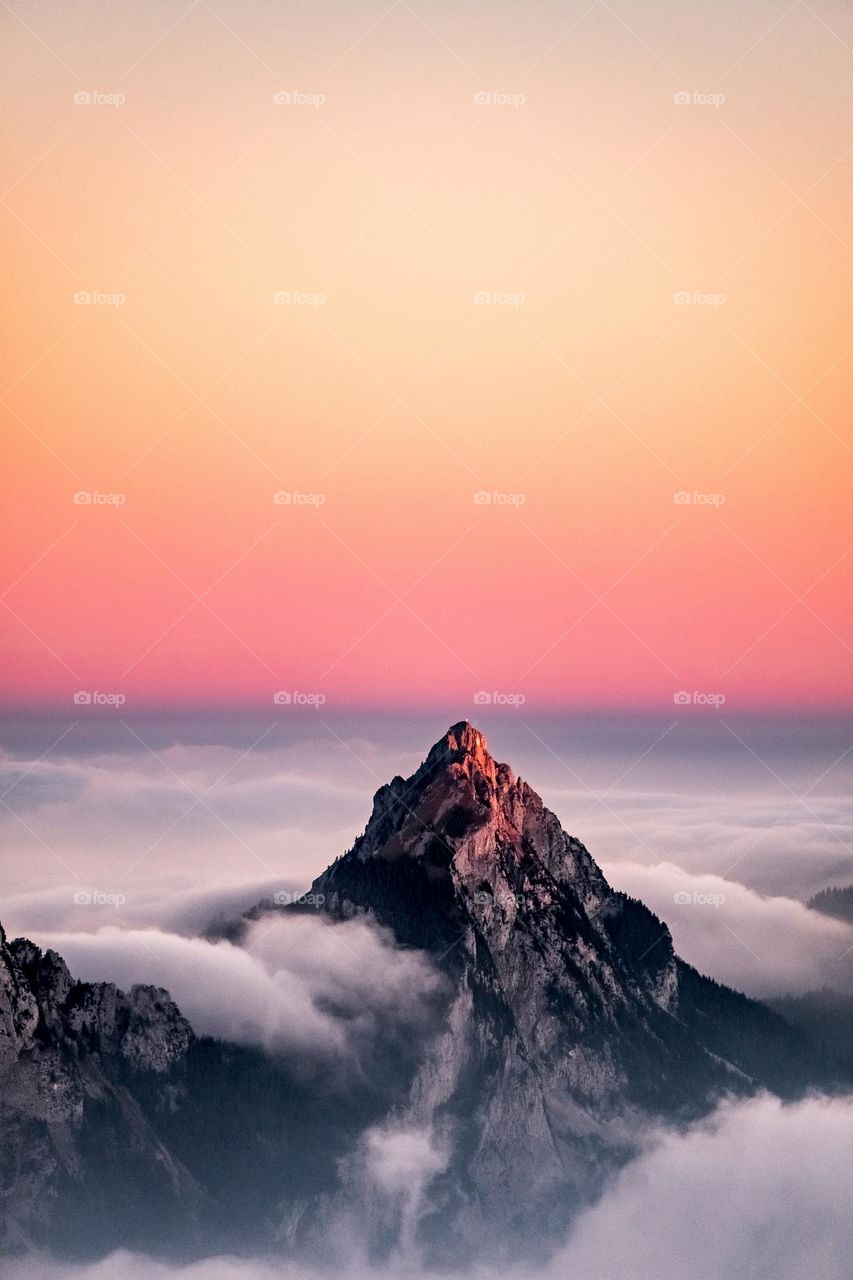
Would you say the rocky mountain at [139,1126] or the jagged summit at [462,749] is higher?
the jagged summit at [462,749]

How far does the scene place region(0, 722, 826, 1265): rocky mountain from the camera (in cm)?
3756

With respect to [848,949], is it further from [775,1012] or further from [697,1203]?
[697,1203]

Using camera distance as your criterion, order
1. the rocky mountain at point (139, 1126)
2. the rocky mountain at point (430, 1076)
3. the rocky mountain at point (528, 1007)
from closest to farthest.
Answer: the rocky mountain at point (139, 1126)
the rocky mountain at point (430, 1076)
the rocky mountain at point (528, 1007)

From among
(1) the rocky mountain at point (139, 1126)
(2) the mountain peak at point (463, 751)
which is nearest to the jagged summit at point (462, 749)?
(2) the mountain peak at point (463, 751)

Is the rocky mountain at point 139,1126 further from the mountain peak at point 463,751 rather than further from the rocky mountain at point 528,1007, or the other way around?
the mountain peak at point 463,751

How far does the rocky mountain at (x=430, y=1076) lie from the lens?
37.6 meters

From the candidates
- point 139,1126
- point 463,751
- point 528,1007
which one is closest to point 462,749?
point 463,751

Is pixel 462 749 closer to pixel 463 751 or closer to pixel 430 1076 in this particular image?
pixel 463 751

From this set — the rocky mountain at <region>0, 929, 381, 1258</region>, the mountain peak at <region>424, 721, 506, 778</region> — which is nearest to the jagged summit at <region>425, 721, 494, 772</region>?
the mountain peak at <region>424, 721, 506, 778</region>

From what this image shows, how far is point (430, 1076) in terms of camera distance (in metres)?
40.5

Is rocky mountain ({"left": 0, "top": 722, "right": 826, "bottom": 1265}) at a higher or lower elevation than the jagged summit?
lower

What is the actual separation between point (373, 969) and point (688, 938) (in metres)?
6.34

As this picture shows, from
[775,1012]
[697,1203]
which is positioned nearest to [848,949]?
[775,1012]

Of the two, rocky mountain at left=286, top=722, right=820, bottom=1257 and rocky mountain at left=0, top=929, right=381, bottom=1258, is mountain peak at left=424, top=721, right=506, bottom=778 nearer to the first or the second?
rocky mountain at left=286, top=722, right=820, bottom=1257
